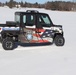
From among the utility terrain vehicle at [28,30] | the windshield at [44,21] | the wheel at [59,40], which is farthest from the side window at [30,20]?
the wheel at [59,40]

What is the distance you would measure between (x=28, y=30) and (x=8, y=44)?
1.03 metres

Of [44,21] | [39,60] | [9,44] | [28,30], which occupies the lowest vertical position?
[39,60]

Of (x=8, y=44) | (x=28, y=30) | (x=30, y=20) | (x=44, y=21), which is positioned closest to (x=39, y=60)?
(x=8, y=44)

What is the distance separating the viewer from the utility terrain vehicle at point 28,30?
10.4 meters

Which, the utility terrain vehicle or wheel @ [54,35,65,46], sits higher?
the utility terrain vehicle

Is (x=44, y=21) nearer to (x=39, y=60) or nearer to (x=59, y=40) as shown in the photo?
(x=59, y=40)

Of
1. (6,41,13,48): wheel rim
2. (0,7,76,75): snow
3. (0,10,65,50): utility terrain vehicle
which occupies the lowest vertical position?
(0,7,76,75): snow

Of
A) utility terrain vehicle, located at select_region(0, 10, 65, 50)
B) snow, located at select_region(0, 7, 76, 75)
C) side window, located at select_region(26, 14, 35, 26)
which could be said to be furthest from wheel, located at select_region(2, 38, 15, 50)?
side window, located at select_region(26, 14, 35, 26)

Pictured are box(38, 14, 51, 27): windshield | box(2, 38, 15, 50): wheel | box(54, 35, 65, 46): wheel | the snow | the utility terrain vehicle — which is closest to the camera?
the snow

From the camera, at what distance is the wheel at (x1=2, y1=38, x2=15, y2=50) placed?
10211 millimetres

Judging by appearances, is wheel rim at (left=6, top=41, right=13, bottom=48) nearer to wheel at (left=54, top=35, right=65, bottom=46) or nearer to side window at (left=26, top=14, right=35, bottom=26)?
side window at (left=26, top=14, right=35, bottom=26)

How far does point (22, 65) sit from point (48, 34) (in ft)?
11.6

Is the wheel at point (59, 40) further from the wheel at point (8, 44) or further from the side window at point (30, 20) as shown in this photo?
the wheel at point (8, 44)

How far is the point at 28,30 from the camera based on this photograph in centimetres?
1074
